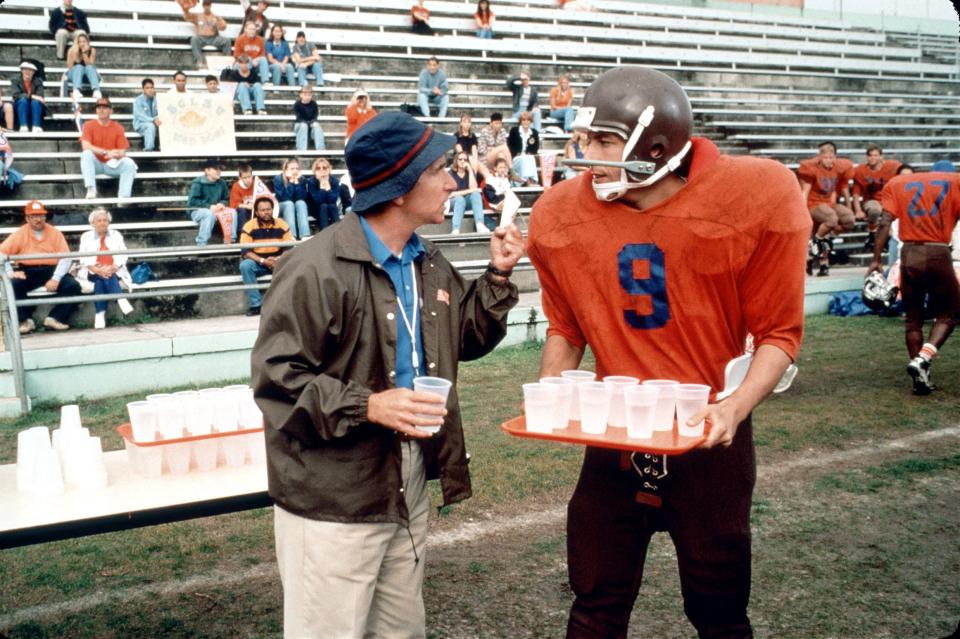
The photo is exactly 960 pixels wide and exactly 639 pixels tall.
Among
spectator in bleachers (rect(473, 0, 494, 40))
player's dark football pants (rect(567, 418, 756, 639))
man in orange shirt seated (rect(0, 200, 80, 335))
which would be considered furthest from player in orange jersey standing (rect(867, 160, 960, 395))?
spectator in bleachers (rect(473, 0, 494, 40))

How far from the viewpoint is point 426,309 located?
3.04 meters

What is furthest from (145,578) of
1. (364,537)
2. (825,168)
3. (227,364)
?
(825,168)

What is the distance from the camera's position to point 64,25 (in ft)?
52.4

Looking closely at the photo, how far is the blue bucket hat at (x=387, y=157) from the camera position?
293cm

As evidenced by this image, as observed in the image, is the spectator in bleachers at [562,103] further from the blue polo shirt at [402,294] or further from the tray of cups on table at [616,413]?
the tray of cups on table at [616,413]

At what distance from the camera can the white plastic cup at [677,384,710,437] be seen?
2635 mm

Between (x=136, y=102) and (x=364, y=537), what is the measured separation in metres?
13.0

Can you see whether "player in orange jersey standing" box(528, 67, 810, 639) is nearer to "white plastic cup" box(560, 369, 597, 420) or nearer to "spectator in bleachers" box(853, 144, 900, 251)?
"white plastic cup" box(560, 369, 597, 420)

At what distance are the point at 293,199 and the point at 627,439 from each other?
11.1 metres

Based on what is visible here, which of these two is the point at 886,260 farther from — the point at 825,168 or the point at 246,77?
the point at 246,77

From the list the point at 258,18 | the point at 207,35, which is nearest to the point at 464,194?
the point at 258,18

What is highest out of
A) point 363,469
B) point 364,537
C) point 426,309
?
point 426,309

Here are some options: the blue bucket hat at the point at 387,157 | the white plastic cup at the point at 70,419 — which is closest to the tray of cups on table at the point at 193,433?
the white plastic cup at the point at 70,419

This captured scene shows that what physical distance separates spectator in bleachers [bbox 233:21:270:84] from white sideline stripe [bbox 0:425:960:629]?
12.8 metres
